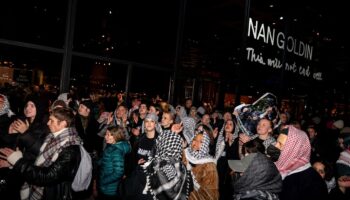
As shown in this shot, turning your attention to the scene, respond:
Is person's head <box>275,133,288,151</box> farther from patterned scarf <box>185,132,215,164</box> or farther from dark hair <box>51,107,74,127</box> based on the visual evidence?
dark hair <box>51,107,74,127</box>

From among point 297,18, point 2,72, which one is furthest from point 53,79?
point 297,18

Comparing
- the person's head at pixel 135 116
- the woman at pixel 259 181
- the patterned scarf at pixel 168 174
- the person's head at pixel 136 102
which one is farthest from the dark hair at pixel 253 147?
the person's head at pixel 136 102

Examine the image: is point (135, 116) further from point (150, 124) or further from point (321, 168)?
point (321, 168)

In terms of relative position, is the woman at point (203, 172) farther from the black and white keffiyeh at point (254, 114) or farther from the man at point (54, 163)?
the black and white keffiyeh at point (254, 114)

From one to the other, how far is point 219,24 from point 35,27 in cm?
644

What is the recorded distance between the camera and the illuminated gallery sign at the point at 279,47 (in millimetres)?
10945

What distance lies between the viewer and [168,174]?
8.84 ft

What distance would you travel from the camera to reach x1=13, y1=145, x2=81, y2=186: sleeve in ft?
8.45

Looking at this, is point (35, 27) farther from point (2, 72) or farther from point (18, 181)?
point (18, 181)

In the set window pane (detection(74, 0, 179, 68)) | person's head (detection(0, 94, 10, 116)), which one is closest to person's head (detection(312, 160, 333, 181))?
person's head (detection(0, 94, 10, 116))

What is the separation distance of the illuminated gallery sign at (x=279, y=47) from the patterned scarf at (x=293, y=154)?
816 cm

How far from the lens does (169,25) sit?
28.8ft

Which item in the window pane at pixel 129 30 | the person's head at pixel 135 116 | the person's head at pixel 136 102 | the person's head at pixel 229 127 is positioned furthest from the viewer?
the person's head at pixel 136 102

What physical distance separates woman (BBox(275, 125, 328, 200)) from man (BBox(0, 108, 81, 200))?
2.16 metres
